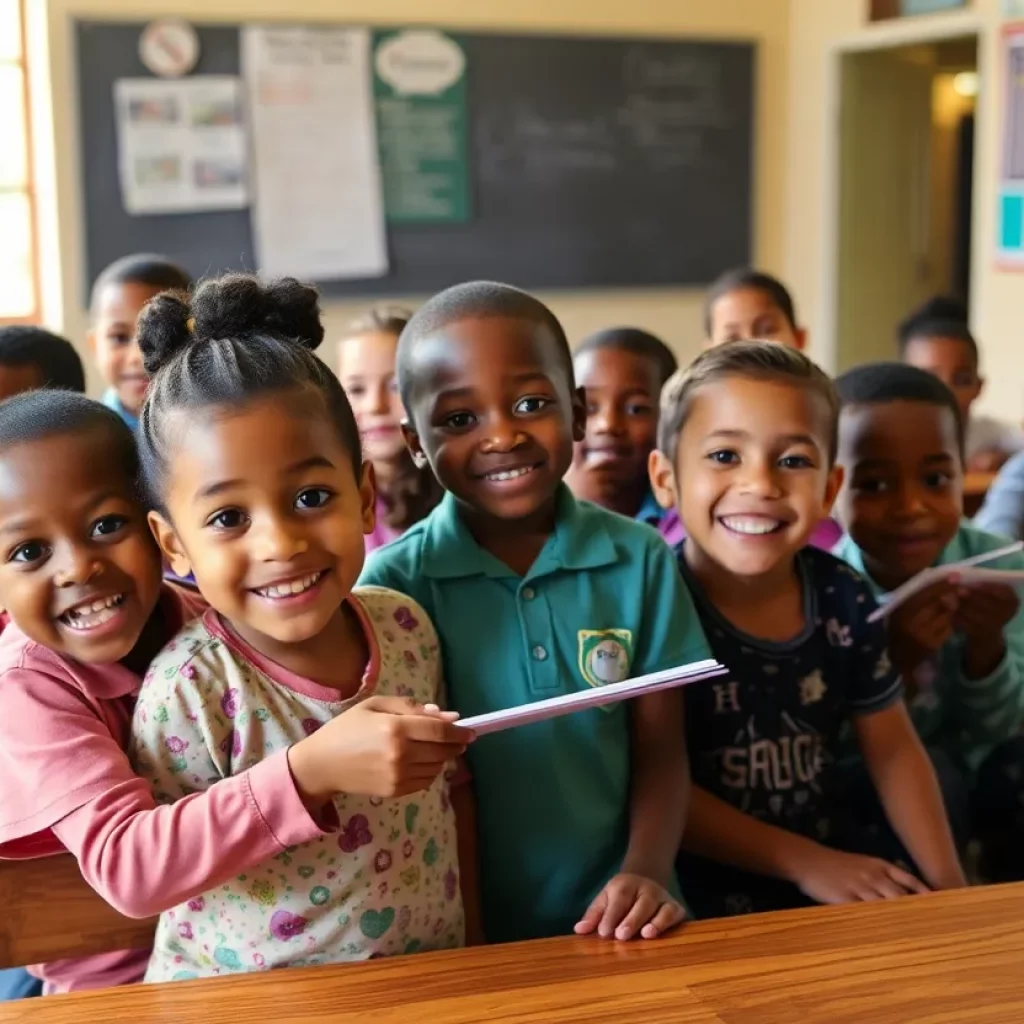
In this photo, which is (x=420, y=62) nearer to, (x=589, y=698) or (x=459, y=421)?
(x=459, y=421)

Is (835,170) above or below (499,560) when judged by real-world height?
above

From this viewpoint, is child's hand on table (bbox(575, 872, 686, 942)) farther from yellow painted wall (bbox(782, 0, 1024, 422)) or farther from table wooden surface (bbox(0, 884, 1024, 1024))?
yellow painted wall (bbox(782, 0, 1024, 422))

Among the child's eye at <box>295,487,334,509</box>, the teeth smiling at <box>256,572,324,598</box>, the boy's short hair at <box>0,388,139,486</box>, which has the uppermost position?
the boy's short hair at <box>0,388,139,486</box>

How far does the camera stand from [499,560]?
1.45m

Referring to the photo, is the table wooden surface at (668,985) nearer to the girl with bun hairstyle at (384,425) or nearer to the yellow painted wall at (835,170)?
the girl with bun hairstyle at (384,425)

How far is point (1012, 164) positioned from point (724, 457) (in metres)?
4.06

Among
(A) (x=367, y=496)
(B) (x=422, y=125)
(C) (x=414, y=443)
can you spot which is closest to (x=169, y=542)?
(A) (x=367, y=496)

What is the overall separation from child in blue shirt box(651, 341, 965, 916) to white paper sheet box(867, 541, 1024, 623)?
0.04 meters

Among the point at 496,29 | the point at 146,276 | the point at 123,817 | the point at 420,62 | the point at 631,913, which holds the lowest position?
the point at 631,913

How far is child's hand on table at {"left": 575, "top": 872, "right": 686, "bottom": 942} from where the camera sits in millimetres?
1062

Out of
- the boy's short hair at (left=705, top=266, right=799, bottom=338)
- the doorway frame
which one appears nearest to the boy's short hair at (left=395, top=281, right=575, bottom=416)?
the boy's short hair at (left=705, top=266, right=799, bottom=338)

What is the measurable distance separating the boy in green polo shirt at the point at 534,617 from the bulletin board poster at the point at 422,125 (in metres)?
4.02

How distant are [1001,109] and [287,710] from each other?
472 centimetres

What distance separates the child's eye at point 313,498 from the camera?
112cm
